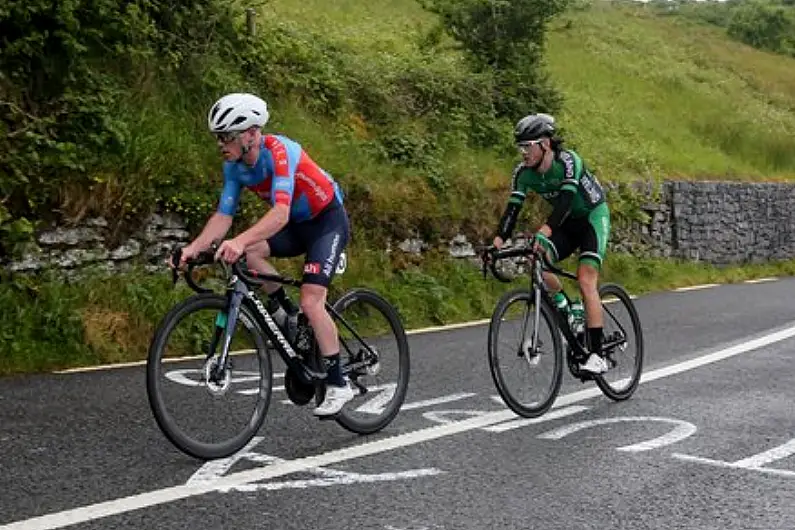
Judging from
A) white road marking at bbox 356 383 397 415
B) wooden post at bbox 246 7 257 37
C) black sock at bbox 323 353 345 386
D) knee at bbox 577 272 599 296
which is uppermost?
wooden post at bbox 246 7 257 37

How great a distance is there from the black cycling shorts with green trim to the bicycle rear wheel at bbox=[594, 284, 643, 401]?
335 millimetres

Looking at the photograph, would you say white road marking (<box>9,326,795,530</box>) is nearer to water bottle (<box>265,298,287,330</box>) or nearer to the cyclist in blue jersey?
the cyclist in blue jersey

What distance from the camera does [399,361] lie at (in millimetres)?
7004

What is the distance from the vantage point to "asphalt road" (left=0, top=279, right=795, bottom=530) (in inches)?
193

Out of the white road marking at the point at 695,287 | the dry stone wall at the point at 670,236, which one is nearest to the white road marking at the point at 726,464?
the dry stone wall at the point at 670,236

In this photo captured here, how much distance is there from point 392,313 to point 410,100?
33.9 feet

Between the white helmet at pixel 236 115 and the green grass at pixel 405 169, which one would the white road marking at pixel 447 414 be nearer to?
the white helmet at pixel 236 115

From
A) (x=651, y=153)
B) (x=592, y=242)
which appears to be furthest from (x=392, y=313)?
(x=651, y=153)

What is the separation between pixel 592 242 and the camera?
7977 millimetres

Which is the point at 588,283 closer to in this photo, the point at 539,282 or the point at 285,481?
the point at 539,282

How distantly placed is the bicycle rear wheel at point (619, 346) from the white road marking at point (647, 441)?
62cm

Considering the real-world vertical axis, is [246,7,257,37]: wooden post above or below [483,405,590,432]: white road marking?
above

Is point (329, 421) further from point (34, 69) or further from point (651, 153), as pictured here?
point (651, 153)

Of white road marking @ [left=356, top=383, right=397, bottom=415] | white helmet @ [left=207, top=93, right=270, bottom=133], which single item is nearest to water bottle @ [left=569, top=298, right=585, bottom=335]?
white road marking @ [left=356, top=383, right=397, bottom=415]
